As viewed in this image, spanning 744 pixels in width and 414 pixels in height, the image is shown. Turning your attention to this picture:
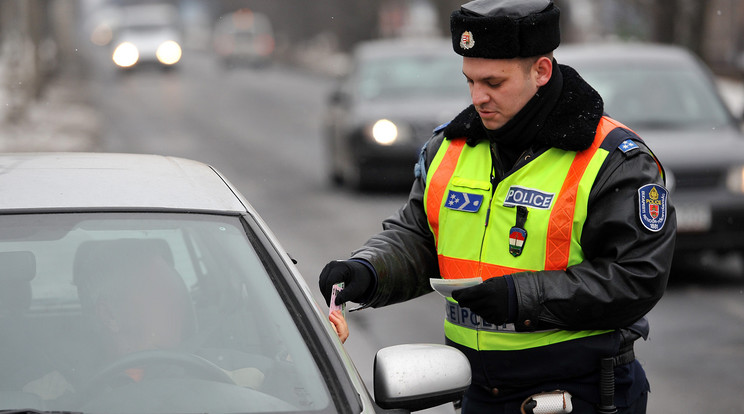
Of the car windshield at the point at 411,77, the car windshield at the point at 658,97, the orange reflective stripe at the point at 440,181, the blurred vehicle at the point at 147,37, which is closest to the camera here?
the orange reflective stripe at the point at 440,181

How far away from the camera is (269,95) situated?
32688 mm

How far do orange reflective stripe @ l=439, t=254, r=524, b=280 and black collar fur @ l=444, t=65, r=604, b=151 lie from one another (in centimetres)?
34

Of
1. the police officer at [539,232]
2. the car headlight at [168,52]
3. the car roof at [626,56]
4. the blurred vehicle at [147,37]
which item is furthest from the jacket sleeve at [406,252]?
the car headlight at [168,52]

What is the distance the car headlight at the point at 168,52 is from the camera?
1515 inches

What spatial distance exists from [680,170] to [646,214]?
5.53 m

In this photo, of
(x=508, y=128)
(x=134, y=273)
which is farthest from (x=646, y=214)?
(x=134, y=273)

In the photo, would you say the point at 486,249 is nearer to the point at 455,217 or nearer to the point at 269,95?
the point at 455,217

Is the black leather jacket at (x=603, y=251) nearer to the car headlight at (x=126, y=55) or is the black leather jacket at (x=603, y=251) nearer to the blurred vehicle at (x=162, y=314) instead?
the blurred vehicle at (x=162, y=314)

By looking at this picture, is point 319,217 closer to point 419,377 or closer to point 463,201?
point 463,201

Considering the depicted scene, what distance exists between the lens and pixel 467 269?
306 centimetres

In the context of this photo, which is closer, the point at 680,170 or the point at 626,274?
the point at 626,274

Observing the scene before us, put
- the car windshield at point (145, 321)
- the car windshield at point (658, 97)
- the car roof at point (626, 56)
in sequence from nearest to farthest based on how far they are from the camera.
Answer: the car windshield at point (145, 321)
the car windshield at point (658, 97)
the car roof at point (626, 56)

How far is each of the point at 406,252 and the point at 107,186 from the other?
855 millimetres

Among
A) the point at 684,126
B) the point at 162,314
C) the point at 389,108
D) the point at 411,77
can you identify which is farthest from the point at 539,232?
the point at 411,77
